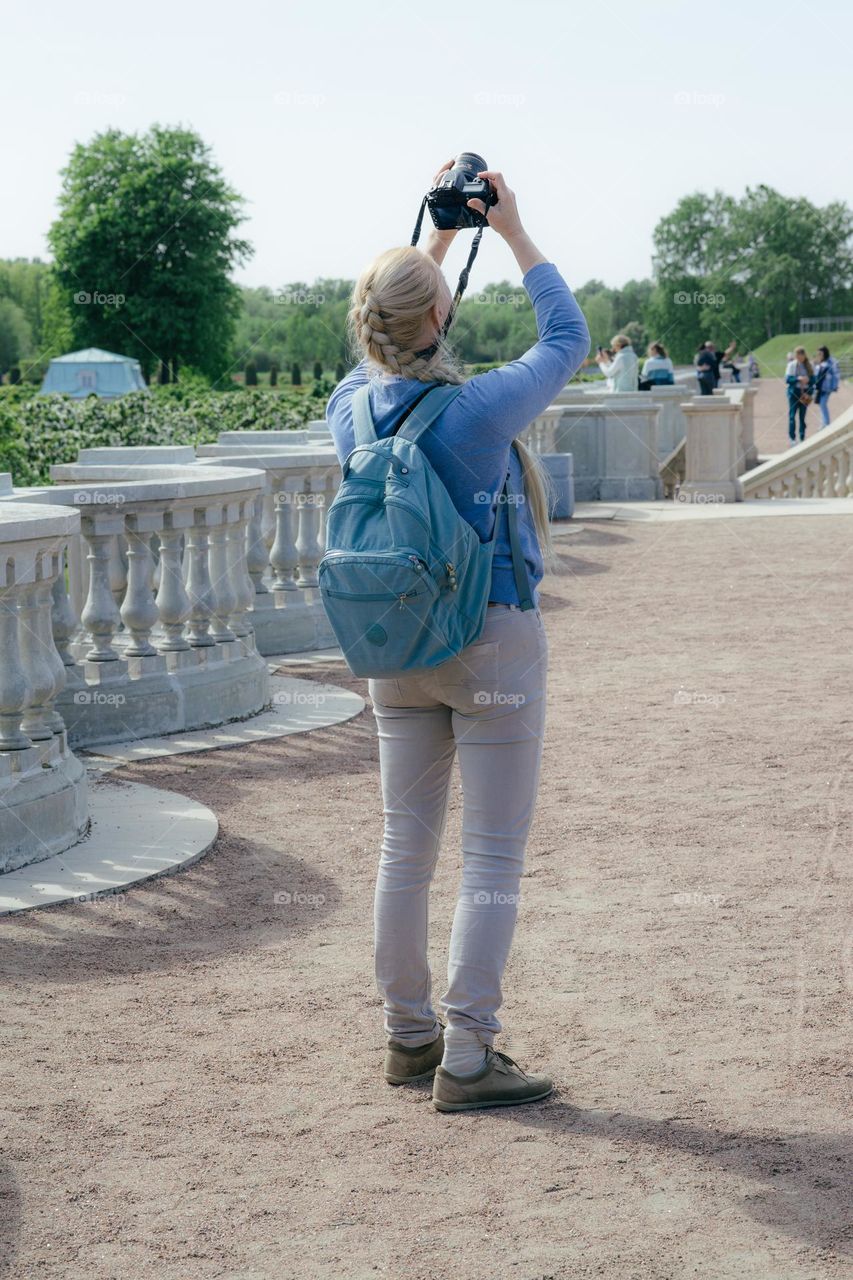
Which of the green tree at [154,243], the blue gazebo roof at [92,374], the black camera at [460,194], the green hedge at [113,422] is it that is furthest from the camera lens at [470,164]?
the green tree at [154,243]

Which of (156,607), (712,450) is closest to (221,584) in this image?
(156,607)

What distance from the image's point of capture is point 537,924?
490 cm

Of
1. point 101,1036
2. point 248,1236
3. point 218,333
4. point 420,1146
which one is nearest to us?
point 248,1236

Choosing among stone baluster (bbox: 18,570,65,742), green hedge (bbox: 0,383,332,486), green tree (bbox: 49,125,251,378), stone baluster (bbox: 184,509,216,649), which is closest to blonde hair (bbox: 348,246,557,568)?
stone baluster (bbox: 18,570,65,742)

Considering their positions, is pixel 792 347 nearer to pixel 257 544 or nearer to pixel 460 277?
pixel 257 544

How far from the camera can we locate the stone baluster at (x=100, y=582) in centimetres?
732

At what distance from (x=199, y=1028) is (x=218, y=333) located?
55.8m

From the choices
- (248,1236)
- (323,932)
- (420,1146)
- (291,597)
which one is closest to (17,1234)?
(248,1236)

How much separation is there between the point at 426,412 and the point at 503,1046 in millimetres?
1615

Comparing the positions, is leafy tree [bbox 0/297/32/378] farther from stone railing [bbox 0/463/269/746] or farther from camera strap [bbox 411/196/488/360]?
camera strap [bbox 411/196/488/360]

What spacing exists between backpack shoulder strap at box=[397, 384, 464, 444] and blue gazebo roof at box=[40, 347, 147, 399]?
46182mm

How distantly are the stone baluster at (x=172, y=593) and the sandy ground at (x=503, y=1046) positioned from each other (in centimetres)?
75

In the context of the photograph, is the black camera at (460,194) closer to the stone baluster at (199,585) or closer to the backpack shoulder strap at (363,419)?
the backpack shoulder strap at (363,419)

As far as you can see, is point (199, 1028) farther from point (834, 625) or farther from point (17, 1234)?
point (834, 625)
